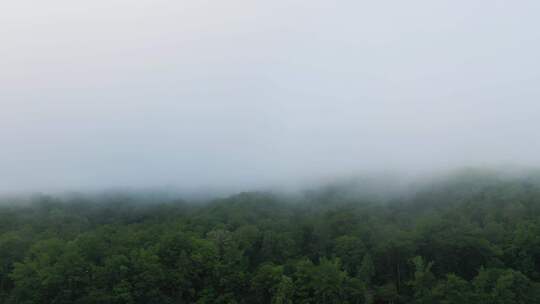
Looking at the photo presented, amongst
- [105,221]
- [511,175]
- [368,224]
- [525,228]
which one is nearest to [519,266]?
[525,228]

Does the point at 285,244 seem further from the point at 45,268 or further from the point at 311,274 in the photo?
the point at 45,268

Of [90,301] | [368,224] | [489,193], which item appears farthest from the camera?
[489,193]

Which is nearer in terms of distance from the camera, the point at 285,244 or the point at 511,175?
the point at 285,244

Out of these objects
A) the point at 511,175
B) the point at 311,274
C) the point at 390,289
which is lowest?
the point at 390,289

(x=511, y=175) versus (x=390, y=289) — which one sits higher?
(x=511, y=175)

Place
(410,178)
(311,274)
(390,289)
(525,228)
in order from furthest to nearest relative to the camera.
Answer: (410,178) → (525,228) → (390,289) → (311,274)

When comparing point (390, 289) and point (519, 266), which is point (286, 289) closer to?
point (390, 289)

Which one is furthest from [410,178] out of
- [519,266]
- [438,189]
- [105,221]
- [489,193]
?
[105,221]
